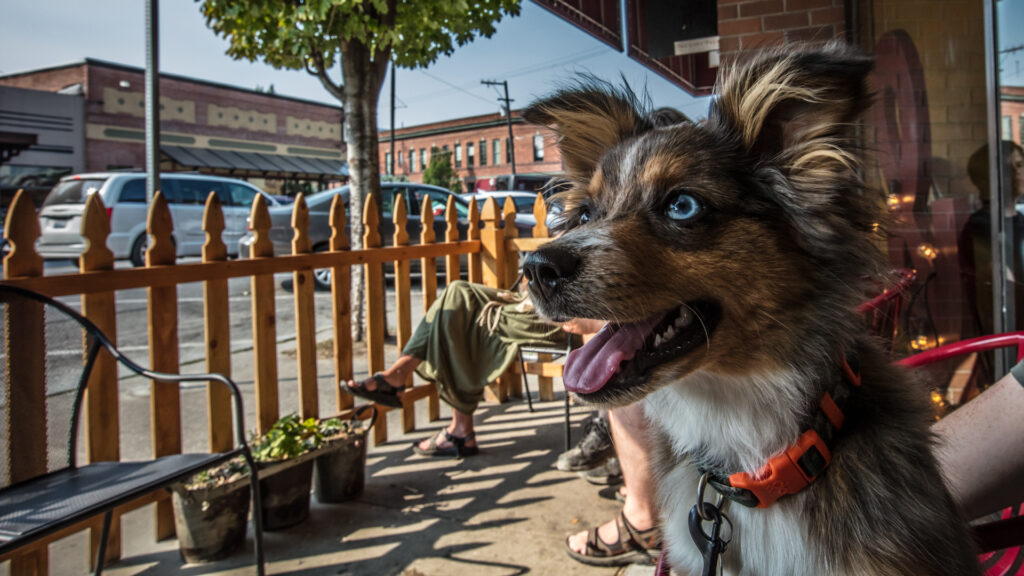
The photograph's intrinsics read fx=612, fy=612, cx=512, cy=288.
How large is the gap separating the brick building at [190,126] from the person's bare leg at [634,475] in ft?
129

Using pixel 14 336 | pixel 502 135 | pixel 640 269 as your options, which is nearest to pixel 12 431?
pixel 14 336

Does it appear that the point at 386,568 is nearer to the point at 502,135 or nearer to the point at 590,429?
the point at 590,429

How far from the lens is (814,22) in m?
4.16

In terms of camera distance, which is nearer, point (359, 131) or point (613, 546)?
point (613, 546)

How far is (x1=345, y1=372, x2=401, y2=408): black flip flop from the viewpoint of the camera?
3615mm

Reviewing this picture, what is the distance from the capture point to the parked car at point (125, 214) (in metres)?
13.6

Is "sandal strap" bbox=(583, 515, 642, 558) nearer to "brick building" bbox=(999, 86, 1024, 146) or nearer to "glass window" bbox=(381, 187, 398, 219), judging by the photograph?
"brick building" bbox=(999, 86, 1024, 146)

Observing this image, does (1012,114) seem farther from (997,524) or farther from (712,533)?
(712,533)

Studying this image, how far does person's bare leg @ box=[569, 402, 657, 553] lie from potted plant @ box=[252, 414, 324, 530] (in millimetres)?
1385

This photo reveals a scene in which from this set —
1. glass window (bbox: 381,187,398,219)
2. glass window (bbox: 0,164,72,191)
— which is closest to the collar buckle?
glass window (bbox: 381,187,398,219)

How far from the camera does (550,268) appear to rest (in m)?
1.53

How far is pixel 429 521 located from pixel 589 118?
220 centimetres

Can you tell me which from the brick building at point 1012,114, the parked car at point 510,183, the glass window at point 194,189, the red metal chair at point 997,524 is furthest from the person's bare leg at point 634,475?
the parked car at point 510,183

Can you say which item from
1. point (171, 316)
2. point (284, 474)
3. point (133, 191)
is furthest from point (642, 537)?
point (133, 191)
